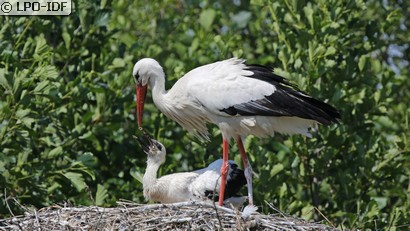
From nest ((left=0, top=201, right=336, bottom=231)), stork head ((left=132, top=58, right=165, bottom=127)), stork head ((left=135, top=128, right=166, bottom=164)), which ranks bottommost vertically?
nest ((left=0, top=201, right=336, bottom=231))

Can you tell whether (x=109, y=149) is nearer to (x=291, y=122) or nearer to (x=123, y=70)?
(x=123, y=70)

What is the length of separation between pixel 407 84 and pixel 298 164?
3476 mm

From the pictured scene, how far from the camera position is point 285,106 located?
474 inches

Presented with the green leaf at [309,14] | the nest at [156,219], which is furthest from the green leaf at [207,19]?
the nest at [156,219]

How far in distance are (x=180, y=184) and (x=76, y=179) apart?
1.14 meters

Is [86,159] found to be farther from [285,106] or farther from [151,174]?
[285,106]

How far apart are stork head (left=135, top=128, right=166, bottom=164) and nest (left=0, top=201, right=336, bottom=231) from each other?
1.51m

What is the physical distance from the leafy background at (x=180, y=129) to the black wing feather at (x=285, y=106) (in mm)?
1220

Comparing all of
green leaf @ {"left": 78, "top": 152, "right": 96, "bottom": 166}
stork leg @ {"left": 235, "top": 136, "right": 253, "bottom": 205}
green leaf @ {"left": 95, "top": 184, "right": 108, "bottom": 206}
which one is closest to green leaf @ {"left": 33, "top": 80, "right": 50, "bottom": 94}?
green leaf @ {"left": 78, "top": 152, "right": 96, "bottom": 166}

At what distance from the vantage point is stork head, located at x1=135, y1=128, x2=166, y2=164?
12.7m

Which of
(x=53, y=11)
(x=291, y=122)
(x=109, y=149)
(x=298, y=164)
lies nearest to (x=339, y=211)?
(x=298, y=164)

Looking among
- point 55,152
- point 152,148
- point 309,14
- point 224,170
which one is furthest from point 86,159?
point 309,14

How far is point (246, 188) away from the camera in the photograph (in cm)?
1369

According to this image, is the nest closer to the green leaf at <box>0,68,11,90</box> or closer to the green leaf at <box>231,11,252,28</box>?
the green leaf at <box>0,68,11,90</box>
